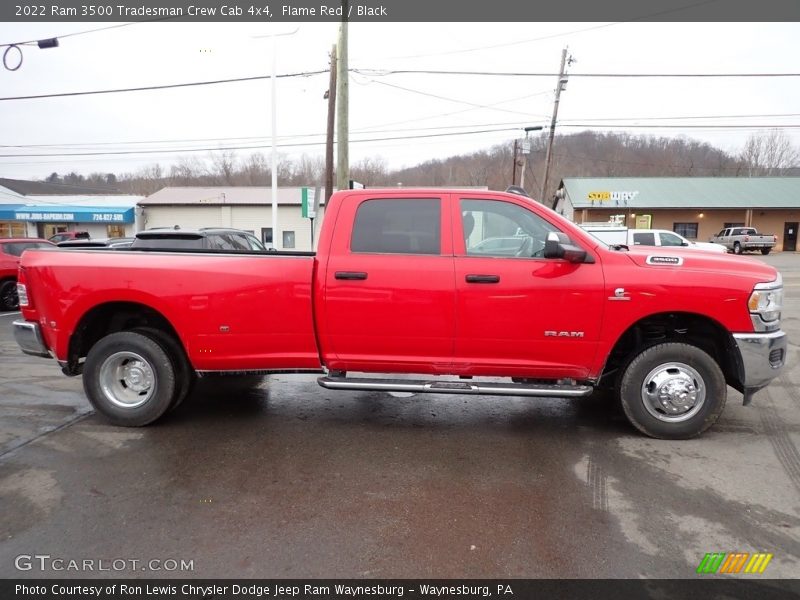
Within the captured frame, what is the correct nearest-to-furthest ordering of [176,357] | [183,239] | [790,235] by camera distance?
[176,357] < [183,239] < [790,235]

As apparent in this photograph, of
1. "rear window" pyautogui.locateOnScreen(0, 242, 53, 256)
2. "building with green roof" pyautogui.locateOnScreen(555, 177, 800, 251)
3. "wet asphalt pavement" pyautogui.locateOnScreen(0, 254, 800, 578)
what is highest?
"building with green roof" pyautogui.locateOnScreen(555, 177, 800, 251)

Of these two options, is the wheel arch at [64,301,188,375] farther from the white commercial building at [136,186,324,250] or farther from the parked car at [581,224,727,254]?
the white commercial building at [136,186,324,250]

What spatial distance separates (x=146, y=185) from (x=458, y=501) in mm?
79426

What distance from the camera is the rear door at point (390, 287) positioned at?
13.2ft

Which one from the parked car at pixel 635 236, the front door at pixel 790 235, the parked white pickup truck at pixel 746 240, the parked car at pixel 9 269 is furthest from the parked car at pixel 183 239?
the front door at pixel 790 235

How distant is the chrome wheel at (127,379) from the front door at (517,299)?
2.77m

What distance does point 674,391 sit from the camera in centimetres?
405

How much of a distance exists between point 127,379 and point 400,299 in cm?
263

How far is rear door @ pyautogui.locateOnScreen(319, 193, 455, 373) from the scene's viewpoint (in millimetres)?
4023

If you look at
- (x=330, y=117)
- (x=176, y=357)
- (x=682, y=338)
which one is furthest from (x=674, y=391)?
(x=330, y=117)

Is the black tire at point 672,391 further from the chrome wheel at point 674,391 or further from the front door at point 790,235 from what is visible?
the front door at point 790,235

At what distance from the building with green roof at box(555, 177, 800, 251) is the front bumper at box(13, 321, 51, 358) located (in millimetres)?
40102

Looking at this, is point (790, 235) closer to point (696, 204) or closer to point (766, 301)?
point (696, 204)

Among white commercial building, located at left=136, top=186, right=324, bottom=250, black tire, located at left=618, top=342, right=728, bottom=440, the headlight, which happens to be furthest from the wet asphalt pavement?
white commercial building, located at left=136, top=186, right=324, bottom=250
